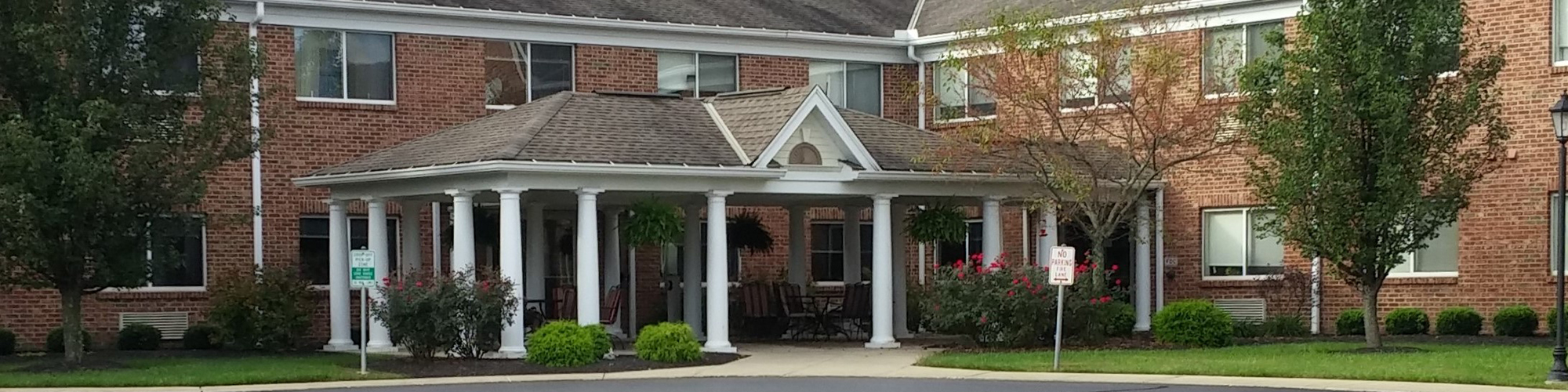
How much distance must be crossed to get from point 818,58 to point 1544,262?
12402 mm

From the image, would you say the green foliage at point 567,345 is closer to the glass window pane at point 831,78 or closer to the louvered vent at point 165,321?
the louvered vent at point 165,321

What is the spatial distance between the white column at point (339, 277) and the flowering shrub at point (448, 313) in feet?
10.6

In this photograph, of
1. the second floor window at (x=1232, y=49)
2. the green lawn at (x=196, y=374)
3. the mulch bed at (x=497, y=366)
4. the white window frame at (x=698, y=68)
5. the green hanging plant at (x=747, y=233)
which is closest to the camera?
the green lawn at (x=196, y=374)

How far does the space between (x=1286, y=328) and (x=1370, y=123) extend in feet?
20.3

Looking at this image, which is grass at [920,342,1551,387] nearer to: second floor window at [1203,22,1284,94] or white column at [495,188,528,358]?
second floor window at [1203,22,1284,94]

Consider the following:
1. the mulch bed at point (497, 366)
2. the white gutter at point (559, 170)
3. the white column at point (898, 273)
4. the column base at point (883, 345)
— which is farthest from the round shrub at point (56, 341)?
the white column at point (898, 273)

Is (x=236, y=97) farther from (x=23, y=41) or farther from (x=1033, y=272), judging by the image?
(x=1033, y=272)

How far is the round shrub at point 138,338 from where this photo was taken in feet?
97.0

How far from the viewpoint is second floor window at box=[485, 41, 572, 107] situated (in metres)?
32.6

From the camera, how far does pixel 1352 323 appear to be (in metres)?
30.5

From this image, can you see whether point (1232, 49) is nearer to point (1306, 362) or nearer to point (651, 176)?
point (1306, 362)

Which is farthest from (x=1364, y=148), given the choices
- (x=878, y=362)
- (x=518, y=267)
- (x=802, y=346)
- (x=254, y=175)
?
(x=254, y=175)

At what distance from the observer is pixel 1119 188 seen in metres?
29.9

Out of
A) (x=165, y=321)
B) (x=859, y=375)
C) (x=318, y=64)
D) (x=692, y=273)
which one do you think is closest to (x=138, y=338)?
(x=165, y=321)
